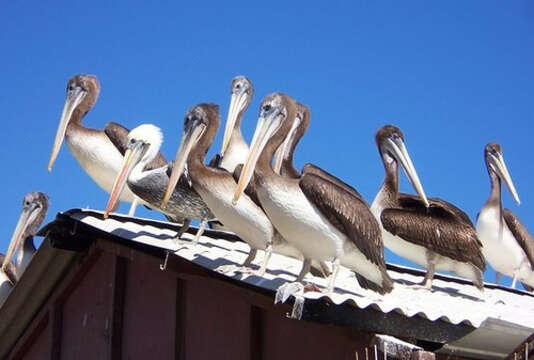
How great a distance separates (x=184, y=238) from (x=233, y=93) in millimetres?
1723

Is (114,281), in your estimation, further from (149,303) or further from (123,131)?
(123,131)

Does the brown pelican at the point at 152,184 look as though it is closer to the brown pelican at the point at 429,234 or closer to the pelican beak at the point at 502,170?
the brown pelican at the point at 429,234

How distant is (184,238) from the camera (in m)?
7.72

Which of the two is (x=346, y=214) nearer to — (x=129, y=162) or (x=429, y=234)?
(x=429, y=234)

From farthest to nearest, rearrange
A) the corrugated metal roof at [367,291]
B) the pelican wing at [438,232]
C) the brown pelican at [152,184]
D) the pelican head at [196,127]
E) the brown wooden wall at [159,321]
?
the brown pelican at [152,184] → the pelican wing at [438,232] → the pelican head at [196,127] → the brown wooden wall at [159,321] → the corrugated metal roof at [367,291]

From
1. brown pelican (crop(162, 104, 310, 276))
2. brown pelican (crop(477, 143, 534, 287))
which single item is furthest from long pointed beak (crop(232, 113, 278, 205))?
brown pelican (crop(477, 143, 534, 287))

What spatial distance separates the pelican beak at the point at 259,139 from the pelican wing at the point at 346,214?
1.20 feet

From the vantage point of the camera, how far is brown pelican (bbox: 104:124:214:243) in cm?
796

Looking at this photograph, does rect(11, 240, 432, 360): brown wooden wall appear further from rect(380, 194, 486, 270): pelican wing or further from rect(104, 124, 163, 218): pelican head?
rect(380, 194, 486, 270): pelican wing

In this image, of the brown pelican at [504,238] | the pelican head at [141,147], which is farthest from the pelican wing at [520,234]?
the pelican head at [141,147]

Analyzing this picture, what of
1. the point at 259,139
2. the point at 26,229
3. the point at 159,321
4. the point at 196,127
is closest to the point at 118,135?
the point at 26,229

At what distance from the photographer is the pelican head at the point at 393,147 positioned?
8.27m

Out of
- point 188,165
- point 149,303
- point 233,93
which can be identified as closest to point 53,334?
point 149,303

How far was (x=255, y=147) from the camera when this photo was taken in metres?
6.32
